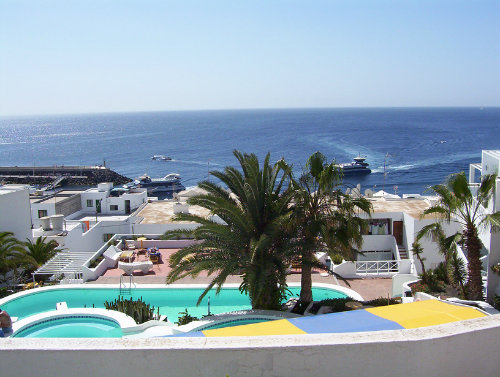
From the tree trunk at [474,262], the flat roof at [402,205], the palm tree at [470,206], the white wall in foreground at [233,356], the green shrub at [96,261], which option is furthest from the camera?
the flat roof at [402,205]

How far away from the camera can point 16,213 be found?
2077 centimetres

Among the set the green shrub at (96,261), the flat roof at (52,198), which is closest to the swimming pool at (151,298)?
the green shrub at (96,261)

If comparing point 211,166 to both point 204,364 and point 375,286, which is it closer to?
point 375,286

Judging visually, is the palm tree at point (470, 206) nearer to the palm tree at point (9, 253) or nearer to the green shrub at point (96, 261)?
the green shrub at point (96, 261)

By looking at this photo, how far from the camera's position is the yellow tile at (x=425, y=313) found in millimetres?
7449

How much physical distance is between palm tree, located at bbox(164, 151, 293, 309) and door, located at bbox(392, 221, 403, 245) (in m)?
13.7

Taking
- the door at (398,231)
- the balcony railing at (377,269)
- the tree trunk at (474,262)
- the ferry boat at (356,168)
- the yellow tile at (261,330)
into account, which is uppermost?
the yellow tile at (261,330)

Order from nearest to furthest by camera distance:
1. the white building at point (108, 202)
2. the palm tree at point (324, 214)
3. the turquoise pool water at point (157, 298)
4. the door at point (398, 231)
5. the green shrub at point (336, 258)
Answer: the palm tree at point (324, 214) → the green shrub at point (336, 258) → the turquoise pool water at point (157, 298) → the door at point (398, 231) → the white building at point (108, 202)

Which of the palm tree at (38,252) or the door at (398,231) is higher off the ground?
the palm tree at (38,252)

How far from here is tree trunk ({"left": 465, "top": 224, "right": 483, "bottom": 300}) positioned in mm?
13062

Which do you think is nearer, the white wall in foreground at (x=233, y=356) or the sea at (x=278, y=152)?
the white wall in foreground at (x=233, y=356)

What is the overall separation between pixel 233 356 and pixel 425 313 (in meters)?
4.25

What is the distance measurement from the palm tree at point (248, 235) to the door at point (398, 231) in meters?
13.7

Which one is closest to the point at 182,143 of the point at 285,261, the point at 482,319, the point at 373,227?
the point at 373,227
